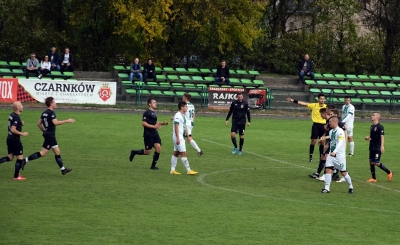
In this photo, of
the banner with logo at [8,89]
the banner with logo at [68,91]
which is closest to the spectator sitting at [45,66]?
the banner with logo at [68,91]

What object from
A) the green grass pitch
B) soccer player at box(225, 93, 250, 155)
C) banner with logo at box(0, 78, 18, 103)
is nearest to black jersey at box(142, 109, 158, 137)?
the green grass pitch

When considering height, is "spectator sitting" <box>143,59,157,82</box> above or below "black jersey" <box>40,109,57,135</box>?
above

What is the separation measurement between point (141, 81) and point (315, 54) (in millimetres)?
15561

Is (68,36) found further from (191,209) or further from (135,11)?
(191,209)

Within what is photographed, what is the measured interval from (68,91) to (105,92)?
6.47ft

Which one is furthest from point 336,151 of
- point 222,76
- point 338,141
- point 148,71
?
point 148,71

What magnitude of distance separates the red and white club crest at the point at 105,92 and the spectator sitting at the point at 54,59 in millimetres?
3856

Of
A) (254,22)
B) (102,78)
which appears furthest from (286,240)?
(254,22)

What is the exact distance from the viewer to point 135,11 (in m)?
45.9

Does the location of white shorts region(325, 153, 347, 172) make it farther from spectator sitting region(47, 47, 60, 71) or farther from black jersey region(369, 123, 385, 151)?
spectator sitting region(47, 47, 60, 71)

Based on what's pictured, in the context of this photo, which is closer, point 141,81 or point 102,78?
point 141,81

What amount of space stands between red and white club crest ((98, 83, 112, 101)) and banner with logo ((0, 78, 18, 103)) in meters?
4.41

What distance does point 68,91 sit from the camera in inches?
1556

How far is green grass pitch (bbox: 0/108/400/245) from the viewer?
13.5m
